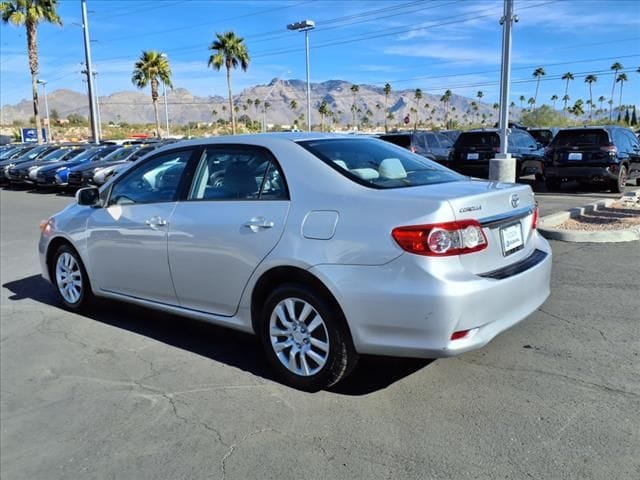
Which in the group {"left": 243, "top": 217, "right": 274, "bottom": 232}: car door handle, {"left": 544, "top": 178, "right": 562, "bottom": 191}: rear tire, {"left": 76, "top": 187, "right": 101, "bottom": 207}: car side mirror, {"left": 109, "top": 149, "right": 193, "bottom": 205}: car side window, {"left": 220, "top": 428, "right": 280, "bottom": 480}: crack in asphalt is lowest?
{"left": 220, "top": 428, "right": 280, "bottom": 480}: crack in asphalt

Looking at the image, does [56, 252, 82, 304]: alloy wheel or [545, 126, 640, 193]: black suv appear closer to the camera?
[56, 252, 82, 304]: alloy wheel

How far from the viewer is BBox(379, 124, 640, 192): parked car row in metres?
13.2

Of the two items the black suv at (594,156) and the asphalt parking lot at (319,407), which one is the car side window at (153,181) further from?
the black suv at (594,156)

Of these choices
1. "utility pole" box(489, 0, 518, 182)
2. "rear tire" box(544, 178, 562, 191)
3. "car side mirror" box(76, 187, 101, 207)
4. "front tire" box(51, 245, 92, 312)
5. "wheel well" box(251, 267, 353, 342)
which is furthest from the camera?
"rear tire" box(544, 178, 562, 191)

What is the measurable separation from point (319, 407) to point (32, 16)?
39495 mm

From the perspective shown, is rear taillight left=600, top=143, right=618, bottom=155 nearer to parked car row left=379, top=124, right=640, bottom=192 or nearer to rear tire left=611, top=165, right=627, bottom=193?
parked car row left=379, top=124, right=640, bottom=192

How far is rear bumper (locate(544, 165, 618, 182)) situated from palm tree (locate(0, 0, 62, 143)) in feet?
111

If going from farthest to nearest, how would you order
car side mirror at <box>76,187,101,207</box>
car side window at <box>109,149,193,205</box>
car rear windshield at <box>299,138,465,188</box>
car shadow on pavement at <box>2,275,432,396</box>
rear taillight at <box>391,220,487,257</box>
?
1. car side mirror at <box>76,187,101,207</box>
2. car side window at <box>109,149,193,205</box>
3. car shadow on pavement at <box>2,275,432,396</box>
4. car rear windshield at <box>299,138,465,188</box>
5. rear taillight at <box>391,220,487,257</box>

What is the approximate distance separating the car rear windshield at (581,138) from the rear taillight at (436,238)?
11677 mm

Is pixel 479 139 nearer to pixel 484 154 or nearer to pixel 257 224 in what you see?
pixel 484 154

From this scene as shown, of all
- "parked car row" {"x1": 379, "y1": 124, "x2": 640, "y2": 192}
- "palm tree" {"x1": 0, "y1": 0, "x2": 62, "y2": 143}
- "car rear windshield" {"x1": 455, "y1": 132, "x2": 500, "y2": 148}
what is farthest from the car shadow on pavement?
"palm tree" {"x1": 0, "y1": 0, "x2": 62, "y2": 143}

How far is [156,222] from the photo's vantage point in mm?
4633

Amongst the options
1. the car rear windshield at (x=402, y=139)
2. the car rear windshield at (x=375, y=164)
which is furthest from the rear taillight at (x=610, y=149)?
the car rear windshield at (x=375, y=164)

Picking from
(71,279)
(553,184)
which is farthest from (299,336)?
(553,184)
